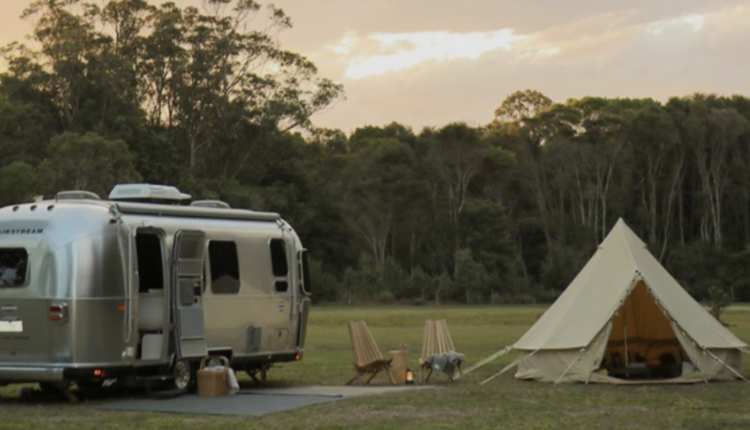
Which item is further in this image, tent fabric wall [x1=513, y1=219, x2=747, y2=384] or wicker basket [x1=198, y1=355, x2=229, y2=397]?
tent fabric wall [x1=513, y1=219, x2=747, y2=384]

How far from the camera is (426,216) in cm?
7819

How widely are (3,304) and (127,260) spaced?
1531 millimetres

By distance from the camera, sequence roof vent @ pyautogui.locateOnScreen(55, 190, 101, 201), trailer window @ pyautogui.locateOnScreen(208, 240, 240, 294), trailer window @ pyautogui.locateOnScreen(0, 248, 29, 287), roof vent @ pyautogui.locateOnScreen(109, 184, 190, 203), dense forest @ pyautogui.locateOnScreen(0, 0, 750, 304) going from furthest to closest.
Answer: dense forest @ pyautogui.locateOnScreen(0, 0, 750, 304), roof vent @ pyautogui.locateOnScreen(109, 184, 190, 203), trailer window @ pyautogui.locateOnScreen(208, 240, 240, 294), roof vent @ pyautogui.locateOnScreen(55, 190, 101, 201), trailer window @ pyautogui.locateOnScreen(0, 248, 29, 287)

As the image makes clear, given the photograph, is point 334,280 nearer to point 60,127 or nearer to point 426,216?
point 426,216

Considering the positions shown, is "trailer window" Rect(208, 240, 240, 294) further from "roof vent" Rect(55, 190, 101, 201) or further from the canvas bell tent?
the canvas bell tent

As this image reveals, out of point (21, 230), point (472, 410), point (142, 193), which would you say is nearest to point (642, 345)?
point (472, 410)

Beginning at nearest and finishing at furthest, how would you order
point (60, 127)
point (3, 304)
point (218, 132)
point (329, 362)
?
point (3, 304) → point (329, 362) → point (60, 127) → point (218, 132)

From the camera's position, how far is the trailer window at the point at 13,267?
599 inches

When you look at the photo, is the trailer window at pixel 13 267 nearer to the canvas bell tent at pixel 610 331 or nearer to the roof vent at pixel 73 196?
the roof vent at pixel 73 196

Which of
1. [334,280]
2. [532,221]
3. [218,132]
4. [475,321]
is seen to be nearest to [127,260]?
[475,321]

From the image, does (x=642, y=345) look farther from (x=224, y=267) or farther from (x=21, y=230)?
(x=21, y=230)

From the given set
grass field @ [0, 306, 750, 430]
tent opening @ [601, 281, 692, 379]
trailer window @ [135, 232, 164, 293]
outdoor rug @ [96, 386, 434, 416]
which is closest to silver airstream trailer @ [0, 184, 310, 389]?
trailer window @ [135, 232, 164, 293]

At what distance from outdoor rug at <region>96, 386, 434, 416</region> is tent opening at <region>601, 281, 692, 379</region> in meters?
4.30

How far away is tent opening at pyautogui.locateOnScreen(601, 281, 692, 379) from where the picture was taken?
2011 centimetres
